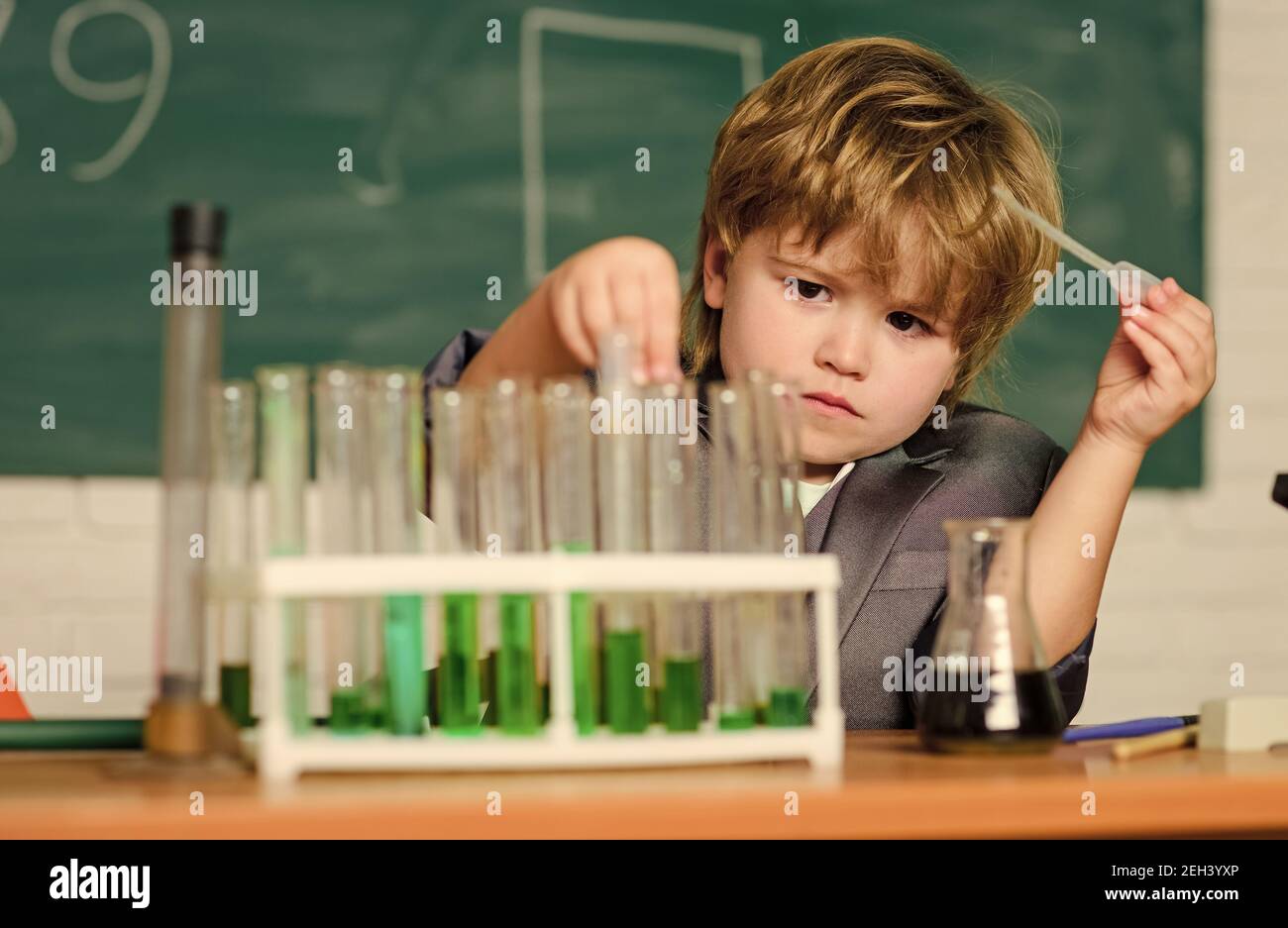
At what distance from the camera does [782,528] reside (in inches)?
27.9

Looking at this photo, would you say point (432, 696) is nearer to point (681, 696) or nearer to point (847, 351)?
point (681, 696)

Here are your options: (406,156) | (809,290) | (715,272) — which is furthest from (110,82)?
(809,290)

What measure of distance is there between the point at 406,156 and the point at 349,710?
159 centimetres

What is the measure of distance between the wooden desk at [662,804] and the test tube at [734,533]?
0.05 meters

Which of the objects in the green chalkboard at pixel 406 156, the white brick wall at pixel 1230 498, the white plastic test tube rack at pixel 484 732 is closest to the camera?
the white plastic test tube rack at pixel 484 732

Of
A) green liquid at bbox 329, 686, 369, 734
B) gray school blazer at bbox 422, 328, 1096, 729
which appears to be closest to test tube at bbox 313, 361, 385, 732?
green liquid at bbox 329, 686, 369, 734

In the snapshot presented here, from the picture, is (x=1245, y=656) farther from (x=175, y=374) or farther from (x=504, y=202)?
(x=175, y=374)

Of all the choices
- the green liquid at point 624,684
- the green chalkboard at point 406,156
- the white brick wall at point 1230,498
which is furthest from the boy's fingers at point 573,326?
the white brick wall at point 1230,498

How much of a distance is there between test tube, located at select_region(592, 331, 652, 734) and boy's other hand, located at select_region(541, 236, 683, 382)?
3cm

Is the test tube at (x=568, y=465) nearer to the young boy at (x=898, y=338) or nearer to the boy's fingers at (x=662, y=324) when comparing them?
the boy's fingers at (x=662, y=324)

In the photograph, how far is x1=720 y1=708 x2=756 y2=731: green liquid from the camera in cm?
68

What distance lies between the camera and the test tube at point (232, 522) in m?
0.68

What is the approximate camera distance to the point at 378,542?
680 millimetres
